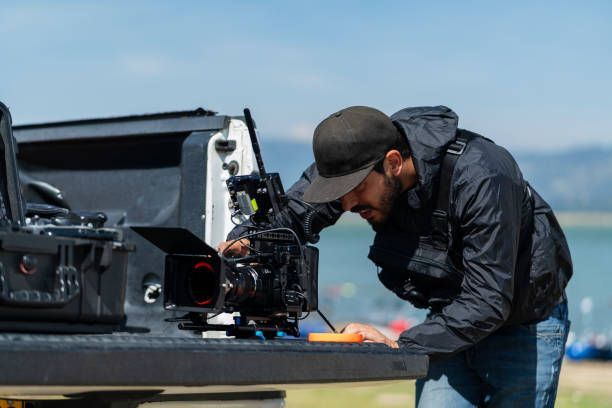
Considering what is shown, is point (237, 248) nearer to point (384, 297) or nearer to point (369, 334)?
point (369, 334)

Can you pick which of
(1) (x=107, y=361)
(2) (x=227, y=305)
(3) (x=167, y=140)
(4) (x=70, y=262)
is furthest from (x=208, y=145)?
(1) (x=107, y=361)

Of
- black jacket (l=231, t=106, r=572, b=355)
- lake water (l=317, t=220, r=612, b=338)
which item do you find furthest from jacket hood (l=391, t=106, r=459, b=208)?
lake water (l=317, t=220, r=612, b=338)

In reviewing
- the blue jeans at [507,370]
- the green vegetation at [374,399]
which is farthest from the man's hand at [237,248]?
the green vegetation at [374,399]

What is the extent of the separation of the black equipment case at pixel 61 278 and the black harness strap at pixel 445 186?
116 cm

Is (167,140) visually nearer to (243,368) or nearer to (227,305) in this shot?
(227,305)

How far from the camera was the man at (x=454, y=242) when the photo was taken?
4109mm

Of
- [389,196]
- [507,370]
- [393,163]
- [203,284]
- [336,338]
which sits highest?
[393,163]

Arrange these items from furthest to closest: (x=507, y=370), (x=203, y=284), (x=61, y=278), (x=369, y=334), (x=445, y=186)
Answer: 1. (x=507, y=370)
2. (x=445, y=186)
3. (x=369, y=334)
4. (x=203, y=284)
5. (x=61, y=278)

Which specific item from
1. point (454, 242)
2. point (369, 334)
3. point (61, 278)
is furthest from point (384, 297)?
point (61, 278)

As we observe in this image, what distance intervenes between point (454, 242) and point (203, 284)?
100 centimetres

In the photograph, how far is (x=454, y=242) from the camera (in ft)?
14.2

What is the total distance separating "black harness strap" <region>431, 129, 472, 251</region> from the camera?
4227 millimetres

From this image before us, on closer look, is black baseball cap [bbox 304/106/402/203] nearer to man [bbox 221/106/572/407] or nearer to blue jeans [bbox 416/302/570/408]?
man [bbox 221/106/572/407]

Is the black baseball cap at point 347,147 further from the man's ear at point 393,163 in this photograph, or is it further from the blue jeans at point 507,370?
the blue jeans at point 507,370
